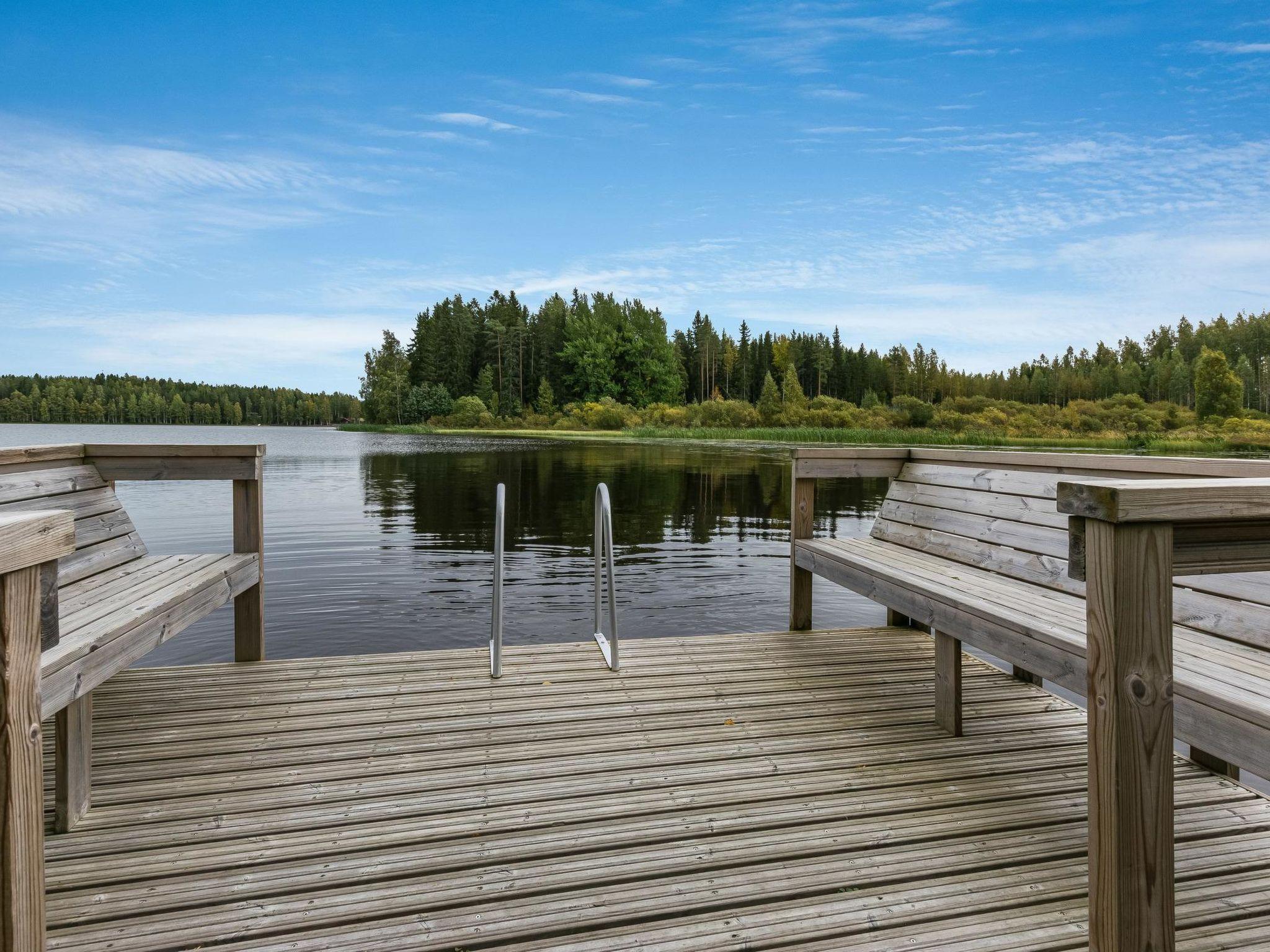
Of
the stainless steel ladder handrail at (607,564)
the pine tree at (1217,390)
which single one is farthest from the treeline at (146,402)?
the stainless steel ladder handrail at (607,564)

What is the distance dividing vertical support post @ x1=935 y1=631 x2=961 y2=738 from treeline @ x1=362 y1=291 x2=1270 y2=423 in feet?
198

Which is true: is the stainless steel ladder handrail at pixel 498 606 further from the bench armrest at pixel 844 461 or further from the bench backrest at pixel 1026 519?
the bench backrest at pixel 1026 519

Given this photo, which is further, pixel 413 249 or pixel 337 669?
pixel 413 249

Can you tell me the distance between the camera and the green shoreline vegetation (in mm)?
49500

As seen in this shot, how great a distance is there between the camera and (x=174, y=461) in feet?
12.5

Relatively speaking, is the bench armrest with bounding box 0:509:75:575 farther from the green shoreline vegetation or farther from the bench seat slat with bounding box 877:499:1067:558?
the green shoreline vegetation

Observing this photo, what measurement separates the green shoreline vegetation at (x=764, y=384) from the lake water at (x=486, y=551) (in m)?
21.5

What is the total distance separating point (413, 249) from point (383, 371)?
15.7 metres

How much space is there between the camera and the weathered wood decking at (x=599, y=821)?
1.84 meters

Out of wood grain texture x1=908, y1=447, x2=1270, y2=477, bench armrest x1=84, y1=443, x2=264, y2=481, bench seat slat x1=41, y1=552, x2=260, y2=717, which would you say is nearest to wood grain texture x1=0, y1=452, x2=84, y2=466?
bench armrest x1=84, y1=443, x2=264, y2=481

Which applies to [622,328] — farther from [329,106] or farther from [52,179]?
[52,179]

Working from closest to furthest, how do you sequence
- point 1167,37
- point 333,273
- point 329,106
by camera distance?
point 1167,37
point 329,106
point 333,273

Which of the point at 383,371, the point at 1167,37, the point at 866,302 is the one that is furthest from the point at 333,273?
the point at 1167,37

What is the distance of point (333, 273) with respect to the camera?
66062mm
